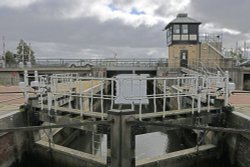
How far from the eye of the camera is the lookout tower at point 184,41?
32188 millimetres

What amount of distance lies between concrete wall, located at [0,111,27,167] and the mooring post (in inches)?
139

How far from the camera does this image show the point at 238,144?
8.61m

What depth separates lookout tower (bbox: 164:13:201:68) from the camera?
32188 millimetres

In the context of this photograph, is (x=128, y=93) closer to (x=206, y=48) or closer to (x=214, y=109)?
(x=214, y=109)

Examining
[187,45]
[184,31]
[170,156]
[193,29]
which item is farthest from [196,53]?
[170,156]

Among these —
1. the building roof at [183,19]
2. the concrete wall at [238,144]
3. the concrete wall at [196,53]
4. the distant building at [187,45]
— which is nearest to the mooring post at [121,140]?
the concrete wall at [238,144]

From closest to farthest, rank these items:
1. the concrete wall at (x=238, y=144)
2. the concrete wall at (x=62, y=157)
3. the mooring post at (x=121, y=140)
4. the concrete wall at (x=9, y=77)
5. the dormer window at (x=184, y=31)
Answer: the mooring post at (x=121, y=140) → the concrete wall at (x=238, y=144) → the concrete wall at (x=62, y=157) → the concrete wall at (x=9, y=77) → the dormer window at (x=184, y=31)

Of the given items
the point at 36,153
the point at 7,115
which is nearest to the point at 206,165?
the point at 36,153

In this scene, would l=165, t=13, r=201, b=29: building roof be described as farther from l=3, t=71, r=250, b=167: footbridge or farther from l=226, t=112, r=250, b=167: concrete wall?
l=226, t=112, r=250, b=167: concrete wall

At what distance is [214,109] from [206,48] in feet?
80.6

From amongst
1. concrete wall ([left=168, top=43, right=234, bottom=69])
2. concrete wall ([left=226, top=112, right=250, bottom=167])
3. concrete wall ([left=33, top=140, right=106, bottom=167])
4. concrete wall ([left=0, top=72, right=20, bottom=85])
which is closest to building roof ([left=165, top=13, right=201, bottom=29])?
concrete wall ([left=168, top=43, right=234, bottom=69])

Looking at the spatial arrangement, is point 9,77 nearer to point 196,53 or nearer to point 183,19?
point 183,19

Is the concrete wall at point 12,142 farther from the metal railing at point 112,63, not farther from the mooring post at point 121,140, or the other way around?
the metal railing at point 112,63

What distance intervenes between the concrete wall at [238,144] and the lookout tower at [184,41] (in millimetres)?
23857
